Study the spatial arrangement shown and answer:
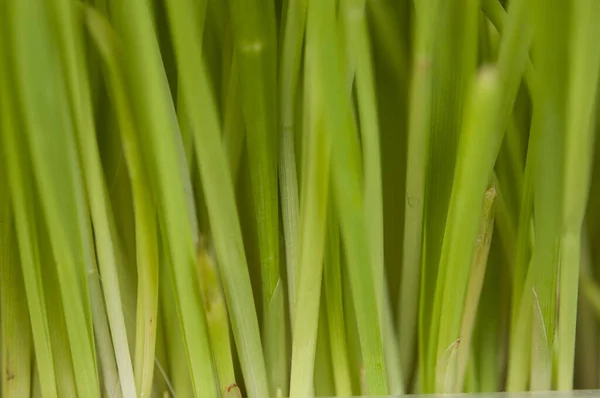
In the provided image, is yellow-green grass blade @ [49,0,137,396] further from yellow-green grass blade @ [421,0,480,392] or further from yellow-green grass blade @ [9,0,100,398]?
yellow-green grass blade @ [421,0,480,392]

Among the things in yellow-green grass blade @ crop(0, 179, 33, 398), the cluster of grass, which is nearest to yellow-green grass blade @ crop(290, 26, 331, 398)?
the cluster of grass

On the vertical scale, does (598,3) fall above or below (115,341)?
above

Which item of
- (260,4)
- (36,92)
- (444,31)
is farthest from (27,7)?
(444,31)

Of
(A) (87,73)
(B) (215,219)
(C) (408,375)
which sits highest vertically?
(A) (87,73)

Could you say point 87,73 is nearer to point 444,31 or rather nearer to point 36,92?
point 36,92

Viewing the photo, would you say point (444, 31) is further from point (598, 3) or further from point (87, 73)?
point (87, 73)

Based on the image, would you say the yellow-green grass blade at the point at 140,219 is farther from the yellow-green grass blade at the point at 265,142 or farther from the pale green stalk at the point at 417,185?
the pale green stalk at the point at 417,185
